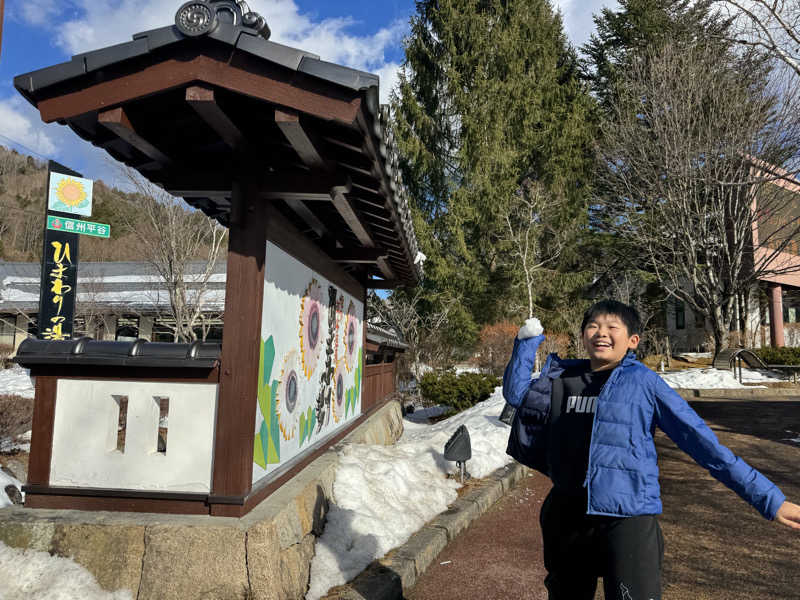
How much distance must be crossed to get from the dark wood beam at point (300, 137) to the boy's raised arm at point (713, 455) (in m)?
2.21

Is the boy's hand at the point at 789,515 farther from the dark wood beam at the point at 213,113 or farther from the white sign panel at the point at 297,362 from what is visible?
the dark wood beam at the point at 213,113

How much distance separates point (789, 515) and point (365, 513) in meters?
3.11

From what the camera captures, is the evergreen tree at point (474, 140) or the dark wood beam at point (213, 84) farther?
the evergreen tree at point (474, 140)

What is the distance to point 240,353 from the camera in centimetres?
346

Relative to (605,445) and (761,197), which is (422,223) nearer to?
(761,197)

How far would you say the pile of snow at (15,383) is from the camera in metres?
14.0

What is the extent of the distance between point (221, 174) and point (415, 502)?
336 cm

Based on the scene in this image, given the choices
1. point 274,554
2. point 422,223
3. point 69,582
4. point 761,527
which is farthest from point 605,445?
point 422,223

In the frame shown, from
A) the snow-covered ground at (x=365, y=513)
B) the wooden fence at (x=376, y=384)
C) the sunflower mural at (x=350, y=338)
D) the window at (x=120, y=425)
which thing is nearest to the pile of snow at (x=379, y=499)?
the snow-covered ground at (x=365, y=513)

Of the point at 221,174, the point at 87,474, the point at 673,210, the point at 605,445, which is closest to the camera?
the point at 605,445

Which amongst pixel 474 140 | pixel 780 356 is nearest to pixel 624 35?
pixel 474 140

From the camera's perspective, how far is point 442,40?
21875 mm

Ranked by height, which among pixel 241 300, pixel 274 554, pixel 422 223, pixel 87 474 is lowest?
pixel 274 554

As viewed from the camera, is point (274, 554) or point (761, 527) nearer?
point (274, 554)
